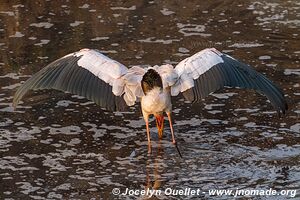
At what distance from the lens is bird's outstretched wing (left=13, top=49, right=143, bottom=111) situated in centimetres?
853

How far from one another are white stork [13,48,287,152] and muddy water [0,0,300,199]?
0.52 m

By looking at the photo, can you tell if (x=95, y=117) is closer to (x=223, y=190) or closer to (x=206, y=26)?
Result: (x=223, y=190)

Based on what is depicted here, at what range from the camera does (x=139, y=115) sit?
9.84 meters

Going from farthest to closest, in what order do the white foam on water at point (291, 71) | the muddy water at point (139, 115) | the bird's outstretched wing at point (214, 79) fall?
the white foam on water at point (291, 71), the bird's outstretched wing at point (214, 79), the muddy water at point (139, 115)

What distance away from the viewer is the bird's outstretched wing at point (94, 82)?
8.53m

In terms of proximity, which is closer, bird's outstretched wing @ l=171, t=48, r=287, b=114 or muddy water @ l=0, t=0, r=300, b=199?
muddy water @ l=0, t=0, r=300, b=199

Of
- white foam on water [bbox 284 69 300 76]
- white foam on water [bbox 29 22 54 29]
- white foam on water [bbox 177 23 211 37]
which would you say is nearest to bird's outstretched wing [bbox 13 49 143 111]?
white foam on water [bbox 284 69 300 76]

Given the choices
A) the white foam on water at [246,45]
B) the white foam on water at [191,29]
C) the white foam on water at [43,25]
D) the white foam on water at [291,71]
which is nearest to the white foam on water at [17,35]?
the white foam on water at [43,25]

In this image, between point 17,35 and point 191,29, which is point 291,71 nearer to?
point 191,29

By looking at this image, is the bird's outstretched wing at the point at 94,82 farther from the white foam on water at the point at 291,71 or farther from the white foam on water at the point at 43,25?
the white foam on water at the point at 43,25

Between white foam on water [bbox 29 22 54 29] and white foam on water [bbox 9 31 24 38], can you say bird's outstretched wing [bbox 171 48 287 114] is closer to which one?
white foam on water [bbox 9 31 24 38]

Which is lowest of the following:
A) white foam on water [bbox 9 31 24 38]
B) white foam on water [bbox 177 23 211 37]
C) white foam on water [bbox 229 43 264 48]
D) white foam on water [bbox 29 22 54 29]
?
white foam on water [bbox 229 43 264 48]

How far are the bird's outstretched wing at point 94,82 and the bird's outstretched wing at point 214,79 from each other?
1.57ft

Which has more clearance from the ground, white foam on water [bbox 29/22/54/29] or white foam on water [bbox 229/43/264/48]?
white foam on water [bbox 29/22/54/29]
